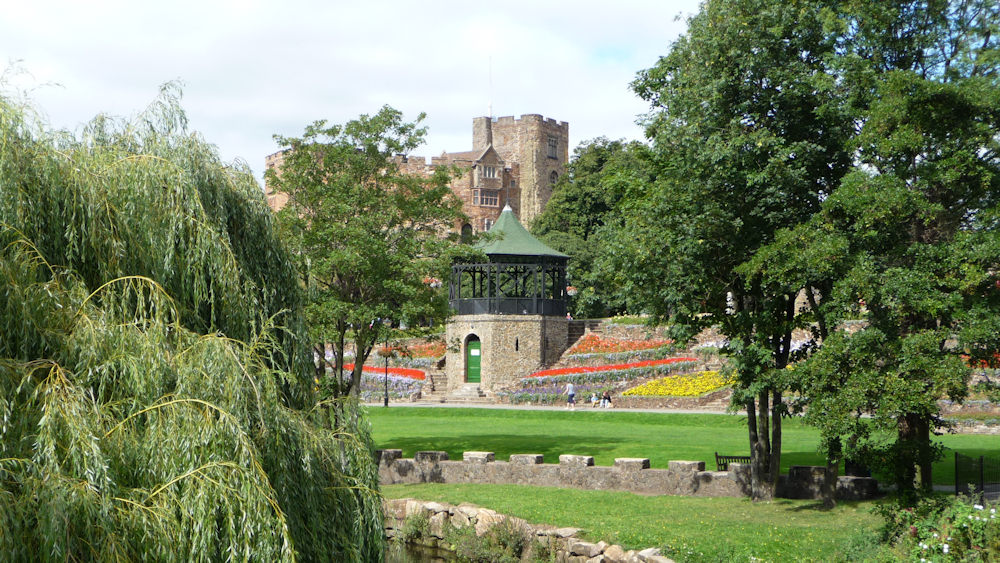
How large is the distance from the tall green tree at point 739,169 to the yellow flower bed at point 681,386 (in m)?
17.0

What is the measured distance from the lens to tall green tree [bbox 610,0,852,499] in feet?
39.6

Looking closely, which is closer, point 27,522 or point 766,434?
point 27,522

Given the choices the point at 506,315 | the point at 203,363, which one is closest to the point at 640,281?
the point at 203,363

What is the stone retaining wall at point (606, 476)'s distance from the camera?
13.7m

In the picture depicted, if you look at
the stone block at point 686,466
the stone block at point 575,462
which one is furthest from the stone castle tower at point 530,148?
the stone block at point 686,466

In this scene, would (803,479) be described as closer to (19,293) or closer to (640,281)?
(640,281)

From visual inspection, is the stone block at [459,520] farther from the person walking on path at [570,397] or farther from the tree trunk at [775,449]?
the person walking on path at [570,397]

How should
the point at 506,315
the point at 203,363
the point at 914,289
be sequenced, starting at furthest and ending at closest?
the point at 506,315 → the point at 914,289 → the point at 203,363

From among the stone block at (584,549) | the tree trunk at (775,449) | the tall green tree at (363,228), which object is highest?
the tall green tree at (363,228)

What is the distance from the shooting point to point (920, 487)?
1121 centimetres

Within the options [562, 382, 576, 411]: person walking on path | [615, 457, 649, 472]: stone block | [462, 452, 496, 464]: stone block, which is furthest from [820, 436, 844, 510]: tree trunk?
[562, 382, 576, 411]: person walking on path

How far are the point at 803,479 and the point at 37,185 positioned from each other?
1123 centimetres

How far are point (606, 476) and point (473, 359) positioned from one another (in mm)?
23599

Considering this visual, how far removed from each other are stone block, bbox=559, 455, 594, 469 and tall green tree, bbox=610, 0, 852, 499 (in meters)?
3.33
